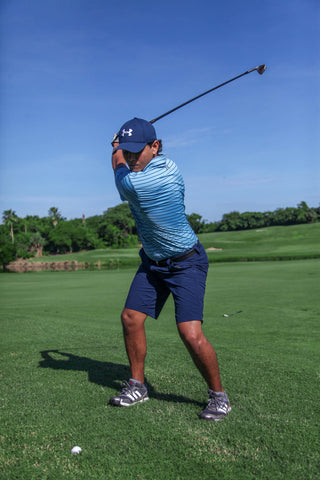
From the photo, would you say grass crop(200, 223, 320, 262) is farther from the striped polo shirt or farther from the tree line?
the striped polo shirt

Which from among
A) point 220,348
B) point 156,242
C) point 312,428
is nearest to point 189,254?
point 156,242

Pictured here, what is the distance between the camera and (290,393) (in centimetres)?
366

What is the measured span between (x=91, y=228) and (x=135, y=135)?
93165 mm

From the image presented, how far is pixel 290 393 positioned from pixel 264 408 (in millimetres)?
471

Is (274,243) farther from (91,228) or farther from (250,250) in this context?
(91,228)

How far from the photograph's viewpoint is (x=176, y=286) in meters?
3.65

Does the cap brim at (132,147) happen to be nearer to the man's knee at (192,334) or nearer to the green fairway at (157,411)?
the man's knee at (192,334)

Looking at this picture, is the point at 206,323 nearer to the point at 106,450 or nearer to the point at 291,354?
the point at 291,354

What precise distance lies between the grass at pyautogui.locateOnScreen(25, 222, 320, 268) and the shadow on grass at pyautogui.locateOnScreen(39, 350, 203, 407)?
3331cm

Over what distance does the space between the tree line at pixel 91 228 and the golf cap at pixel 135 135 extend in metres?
72.9

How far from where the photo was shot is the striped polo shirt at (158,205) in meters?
3.40

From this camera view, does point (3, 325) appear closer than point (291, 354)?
No

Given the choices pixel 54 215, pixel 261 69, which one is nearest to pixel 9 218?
pixel 54 215

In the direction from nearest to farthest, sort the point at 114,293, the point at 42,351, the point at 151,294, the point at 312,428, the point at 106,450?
the point at 106,450, the point at 312,428, the point at 151,294, the point at 42,351, the point at 114,293
